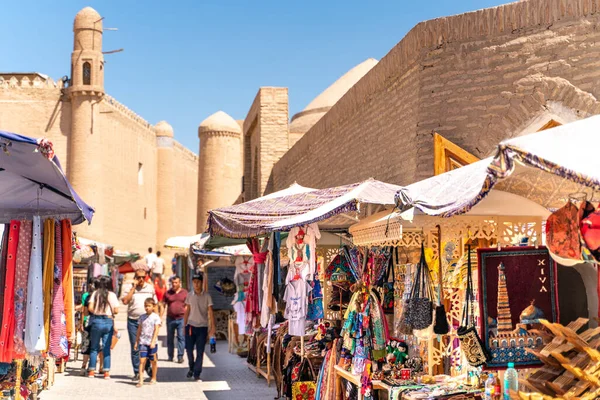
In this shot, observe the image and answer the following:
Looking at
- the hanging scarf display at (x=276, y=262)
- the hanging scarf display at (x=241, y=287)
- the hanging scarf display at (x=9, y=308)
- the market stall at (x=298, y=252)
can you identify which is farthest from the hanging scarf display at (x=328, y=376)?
the hanging scarf display at (x=241, y=287)

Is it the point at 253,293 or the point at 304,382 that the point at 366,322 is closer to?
the point at 304,382

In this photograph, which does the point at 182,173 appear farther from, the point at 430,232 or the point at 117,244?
the point at 430,232

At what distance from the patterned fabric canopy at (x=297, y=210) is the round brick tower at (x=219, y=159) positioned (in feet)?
94.1

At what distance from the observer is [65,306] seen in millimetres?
5926

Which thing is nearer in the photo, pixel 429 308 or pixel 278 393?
pixel 429 308

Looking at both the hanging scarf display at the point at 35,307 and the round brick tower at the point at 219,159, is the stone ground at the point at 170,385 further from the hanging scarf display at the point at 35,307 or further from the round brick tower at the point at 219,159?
the round brick tower at the point at 219,159

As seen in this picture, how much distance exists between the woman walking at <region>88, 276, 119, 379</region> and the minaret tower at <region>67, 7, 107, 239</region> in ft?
81.6

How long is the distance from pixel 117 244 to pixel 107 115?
22.0 feet

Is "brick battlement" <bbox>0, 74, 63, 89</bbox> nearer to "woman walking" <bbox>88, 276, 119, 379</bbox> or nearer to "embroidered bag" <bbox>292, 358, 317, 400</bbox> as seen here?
"woman walking" <bbox>88, 276, 119, 379</bbox>

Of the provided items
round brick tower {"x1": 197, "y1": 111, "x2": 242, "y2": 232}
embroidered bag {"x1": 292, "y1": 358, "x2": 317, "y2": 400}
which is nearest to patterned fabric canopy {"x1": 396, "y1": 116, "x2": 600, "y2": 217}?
embroidered bag {"x1": 292, "y1": 358, "x2": 317, "y2": 400}

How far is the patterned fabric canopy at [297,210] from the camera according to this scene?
6301 millimetres

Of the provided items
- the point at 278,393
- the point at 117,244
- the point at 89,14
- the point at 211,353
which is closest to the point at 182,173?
the point at 117,244

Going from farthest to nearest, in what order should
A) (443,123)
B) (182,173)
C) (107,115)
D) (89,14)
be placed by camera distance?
(182,173) → (107,115) → (89,14) → (443,123)

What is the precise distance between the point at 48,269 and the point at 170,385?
4.76 m
